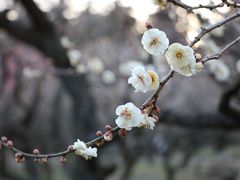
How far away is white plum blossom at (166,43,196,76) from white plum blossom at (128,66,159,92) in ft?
0.25

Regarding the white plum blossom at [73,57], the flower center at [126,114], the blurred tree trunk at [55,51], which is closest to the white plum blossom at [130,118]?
the flower center at [126,114]

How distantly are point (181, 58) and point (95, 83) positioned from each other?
29.2ft

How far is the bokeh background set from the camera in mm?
5312

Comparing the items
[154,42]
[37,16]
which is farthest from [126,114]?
[37,16]

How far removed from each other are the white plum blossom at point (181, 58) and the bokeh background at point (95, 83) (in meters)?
0.43

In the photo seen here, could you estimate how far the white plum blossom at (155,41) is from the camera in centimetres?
163

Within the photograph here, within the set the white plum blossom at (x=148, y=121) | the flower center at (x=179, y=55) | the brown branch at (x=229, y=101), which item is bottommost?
the white plum blossom at (x=148, y=121)

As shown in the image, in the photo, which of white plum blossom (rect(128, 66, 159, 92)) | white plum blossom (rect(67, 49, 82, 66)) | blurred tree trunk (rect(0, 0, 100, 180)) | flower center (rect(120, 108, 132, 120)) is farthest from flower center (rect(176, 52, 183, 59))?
white plum blossom (rect(67, 49, 82, 66))

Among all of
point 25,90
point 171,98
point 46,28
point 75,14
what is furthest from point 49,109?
point 46,28

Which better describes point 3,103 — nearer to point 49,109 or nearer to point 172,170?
point 49,109

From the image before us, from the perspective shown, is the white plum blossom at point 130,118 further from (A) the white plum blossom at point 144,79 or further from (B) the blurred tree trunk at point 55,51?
(B) the blurred tree trunk at point 55,51

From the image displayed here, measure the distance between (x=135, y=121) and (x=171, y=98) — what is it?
473 inches

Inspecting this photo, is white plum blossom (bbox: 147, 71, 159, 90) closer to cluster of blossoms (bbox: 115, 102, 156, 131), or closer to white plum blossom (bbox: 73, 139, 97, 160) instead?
cluster of blossoms (bbox: 115, 102, 156, 131)

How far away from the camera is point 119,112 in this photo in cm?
165
